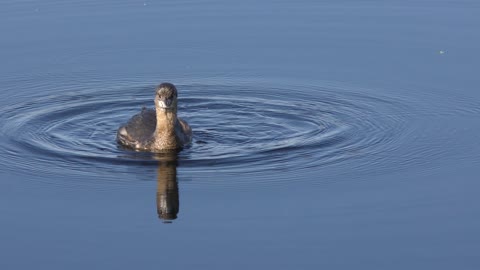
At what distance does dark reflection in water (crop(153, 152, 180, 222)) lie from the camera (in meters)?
16.0

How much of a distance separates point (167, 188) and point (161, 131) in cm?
250

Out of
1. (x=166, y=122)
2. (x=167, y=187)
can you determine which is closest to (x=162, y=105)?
(x=166, y=122)

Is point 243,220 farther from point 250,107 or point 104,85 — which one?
point 104,85

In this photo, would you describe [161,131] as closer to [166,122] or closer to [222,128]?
[166,122]

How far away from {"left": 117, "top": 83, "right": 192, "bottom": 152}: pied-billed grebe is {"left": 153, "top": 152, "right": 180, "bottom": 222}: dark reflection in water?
0.25 metres

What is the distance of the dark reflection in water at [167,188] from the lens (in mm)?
15992

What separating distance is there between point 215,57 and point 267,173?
647 centimetres

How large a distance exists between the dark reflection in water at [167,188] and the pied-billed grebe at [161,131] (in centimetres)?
25

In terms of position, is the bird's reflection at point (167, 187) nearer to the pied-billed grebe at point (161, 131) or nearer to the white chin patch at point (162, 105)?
the pied-billed grebe at point (161, 131)

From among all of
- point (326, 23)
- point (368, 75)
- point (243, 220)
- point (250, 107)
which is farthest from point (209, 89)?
point (243, 220)

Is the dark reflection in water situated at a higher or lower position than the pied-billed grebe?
lower

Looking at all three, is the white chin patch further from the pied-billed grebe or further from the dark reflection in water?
the dark reflection in water

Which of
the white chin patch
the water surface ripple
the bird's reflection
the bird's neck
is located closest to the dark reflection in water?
the bird's reflection

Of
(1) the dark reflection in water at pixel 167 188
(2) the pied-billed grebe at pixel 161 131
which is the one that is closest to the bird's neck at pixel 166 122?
(2) the pied-billed grebe at pixel 161 131
